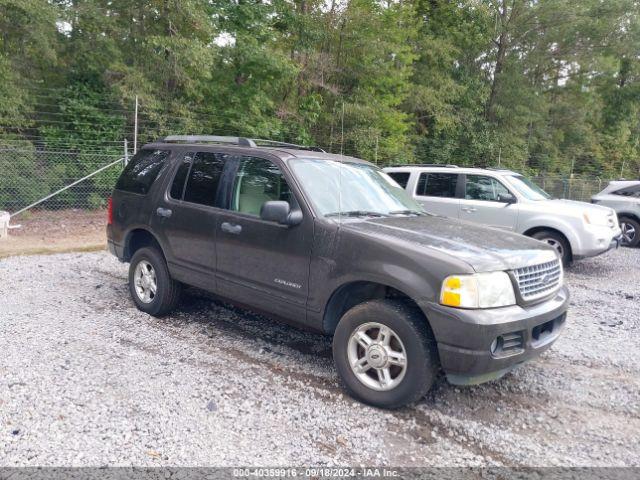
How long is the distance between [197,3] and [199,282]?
10.1m

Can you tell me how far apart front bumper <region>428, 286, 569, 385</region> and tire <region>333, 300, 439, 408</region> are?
0.38 ft

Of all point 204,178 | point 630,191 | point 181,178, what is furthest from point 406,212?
point 630,191

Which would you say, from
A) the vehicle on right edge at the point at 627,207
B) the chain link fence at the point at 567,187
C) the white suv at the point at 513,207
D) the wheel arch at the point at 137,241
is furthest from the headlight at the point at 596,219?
the chain link fence at the point at 567,187

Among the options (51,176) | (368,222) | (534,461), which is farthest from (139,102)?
(534,461)

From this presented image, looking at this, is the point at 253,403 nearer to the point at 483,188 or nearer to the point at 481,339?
the point at 481,339

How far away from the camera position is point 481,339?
3.16m

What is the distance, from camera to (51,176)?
1105 cm

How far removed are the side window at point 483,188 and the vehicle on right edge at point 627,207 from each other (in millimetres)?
4893

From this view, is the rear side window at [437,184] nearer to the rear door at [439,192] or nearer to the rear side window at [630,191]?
the rear door at [439,192]

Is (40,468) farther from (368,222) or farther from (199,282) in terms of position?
(368,222)

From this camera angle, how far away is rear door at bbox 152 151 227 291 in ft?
15.4

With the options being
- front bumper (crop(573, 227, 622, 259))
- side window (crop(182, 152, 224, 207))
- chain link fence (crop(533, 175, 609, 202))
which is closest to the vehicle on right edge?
front bumper (crop(573, 227, 622, 259))

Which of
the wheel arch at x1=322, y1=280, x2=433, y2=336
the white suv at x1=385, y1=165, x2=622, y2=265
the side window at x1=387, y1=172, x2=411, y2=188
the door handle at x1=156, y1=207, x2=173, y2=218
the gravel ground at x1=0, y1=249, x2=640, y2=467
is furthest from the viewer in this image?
the side window at x1=387, y1=172, x2=411, y2=188

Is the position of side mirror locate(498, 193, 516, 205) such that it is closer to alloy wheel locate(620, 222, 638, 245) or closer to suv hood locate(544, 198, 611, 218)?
suv hood locate(544, 198, 611, 218)
